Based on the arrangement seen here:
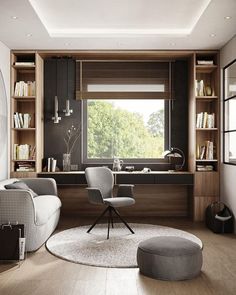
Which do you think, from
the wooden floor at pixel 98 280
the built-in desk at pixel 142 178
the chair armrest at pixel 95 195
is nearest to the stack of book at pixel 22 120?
the built-in desk at pixel 142 178

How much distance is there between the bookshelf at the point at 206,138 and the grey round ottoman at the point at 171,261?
8.92 ft

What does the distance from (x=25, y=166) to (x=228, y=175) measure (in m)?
3.16

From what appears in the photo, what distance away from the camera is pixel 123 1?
15.3 ft

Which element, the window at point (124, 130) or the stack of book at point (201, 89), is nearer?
the stack of book at point (201, 89)

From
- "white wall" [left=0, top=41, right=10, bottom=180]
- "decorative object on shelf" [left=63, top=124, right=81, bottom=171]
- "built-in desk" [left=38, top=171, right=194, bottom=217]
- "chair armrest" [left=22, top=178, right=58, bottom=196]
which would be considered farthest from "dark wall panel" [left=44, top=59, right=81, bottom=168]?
"chair armrest" [left=22, top=178, right=58, bottom=196]

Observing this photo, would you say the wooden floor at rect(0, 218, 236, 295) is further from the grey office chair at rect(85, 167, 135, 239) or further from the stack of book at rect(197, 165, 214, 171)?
the stack of book at rect(197, 165, 214, 171)

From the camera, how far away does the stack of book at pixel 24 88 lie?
6324 mm

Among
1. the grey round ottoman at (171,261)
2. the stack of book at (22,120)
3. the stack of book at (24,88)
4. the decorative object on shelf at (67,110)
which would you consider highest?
the stack of book at (24,88)

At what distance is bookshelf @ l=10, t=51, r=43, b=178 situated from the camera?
20.5ft

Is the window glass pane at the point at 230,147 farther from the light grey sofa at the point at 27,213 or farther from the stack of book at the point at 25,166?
the stack of book at the point at 25,166

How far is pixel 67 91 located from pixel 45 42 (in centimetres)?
111

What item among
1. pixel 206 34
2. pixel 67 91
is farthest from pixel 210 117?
pixel 67 91

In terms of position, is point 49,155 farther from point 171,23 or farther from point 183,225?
point 171,23

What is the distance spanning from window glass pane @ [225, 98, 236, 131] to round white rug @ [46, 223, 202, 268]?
1.72 meters
